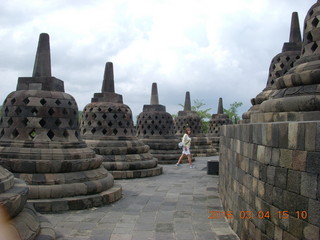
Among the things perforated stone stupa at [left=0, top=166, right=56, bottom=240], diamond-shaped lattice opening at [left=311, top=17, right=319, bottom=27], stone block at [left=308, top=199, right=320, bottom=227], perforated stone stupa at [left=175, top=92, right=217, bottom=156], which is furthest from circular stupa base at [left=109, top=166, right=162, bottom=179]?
perforated stone stupa at [left=175, top=92, right=217, bottom=156]

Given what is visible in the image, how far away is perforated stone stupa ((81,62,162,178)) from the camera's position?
10.3 meters

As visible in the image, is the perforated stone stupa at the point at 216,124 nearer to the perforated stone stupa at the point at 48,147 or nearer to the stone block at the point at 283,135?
the perforated stone stupa at the point at 48,147

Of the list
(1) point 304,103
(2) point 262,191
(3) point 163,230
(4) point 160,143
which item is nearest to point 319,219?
(2) point 262,191

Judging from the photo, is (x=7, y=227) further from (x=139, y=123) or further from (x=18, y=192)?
(x=139, y=123)

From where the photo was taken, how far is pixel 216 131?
23.0 metres

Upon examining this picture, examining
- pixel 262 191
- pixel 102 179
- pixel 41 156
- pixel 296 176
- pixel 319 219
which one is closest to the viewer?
pixel 319 219

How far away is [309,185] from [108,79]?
349 inches

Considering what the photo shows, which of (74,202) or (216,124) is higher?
(216,124)

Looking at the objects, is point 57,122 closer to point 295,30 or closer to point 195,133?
point 295,30

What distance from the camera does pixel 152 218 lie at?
561 centimetres

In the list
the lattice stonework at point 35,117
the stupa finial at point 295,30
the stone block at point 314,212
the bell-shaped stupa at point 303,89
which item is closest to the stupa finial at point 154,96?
the stupa finial at point 295,30

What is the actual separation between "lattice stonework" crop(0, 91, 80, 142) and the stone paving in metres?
1.80

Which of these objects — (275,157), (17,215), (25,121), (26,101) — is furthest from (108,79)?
(275,157)

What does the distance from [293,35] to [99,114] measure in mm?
5918
